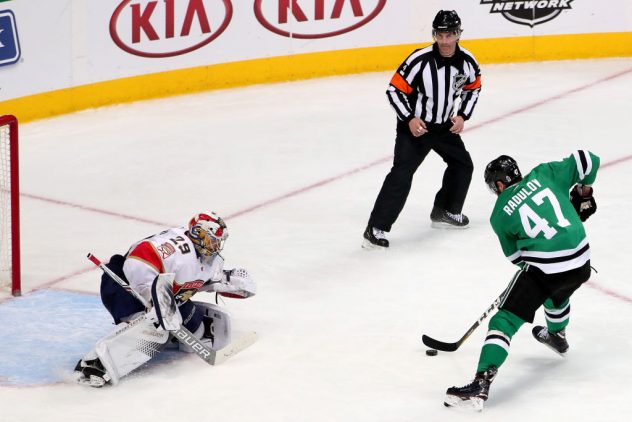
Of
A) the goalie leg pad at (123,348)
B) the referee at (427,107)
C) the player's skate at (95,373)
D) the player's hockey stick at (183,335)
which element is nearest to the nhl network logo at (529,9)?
the referee at (427,107)

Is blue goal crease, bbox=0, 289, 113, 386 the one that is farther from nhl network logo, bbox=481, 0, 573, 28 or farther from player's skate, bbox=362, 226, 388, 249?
nhl network logo, bbox=481, 0, 573, 28

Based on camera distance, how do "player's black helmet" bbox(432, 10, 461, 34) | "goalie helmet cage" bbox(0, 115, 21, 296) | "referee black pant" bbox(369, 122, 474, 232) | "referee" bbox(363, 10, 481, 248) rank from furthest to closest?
1. "referee black pant" bbox(369, 122, 474, 232)
2. "referee" bbox(363, 10, 481, 248)
3. "player's black helmet" bbox(432, 10, 461, 34)
4. "goalie helmet cage" bbox(0, 115, 21, 296)

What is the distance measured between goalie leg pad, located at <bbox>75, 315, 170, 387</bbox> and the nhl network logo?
5437 mm

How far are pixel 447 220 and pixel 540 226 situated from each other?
2.17 metres

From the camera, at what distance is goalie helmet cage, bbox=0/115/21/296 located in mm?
6137

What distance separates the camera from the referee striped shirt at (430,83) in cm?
653

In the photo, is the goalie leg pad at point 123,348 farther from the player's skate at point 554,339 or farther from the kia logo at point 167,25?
the kia logo at point 167,25

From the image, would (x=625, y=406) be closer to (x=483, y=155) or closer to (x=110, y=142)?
(x=483, y=155)

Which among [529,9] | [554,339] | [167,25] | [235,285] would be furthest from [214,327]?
[529,9]

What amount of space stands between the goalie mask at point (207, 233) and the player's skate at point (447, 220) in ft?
6.75

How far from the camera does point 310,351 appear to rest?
5.42m

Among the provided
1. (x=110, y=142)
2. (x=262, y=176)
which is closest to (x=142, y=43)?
(x=110, y=142)

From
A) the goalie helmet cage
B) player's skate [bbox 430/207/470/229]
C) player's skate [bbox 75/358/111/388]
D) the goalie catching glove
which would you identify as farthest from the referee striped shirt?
player's skate [bbox 75/358/111/388]

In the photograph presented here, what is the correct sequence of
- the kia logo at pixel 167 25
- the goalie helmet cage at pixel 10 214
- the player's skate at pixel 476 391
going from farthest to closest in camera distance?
the kia logo at pixel 167 25
the goalie helmet cage at pixel 10 214
the player's skate at pixel 476 391
